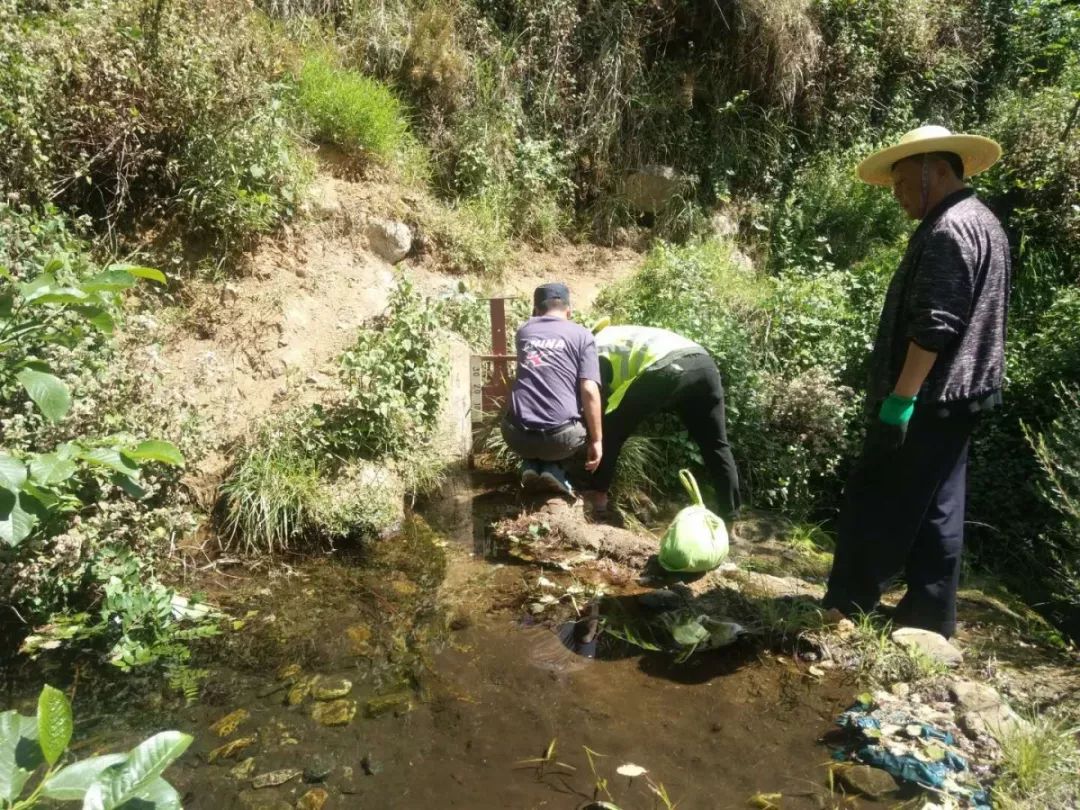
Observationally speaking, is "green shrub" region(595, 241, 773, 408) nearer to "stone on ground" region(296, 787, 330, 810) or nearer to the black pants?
the black pants

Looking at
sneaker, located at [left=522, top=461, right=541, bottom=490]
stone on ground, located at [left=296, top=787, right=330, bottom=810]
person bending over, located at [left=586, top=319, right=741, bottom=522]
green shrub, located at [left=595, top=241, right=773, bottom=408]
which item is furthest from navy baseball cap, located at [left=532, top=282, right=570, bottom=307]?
stone on ground, located at [left=296, top=787, right=330, bottom=810]

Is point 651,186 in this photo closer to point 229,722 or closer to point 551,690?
point 551,690

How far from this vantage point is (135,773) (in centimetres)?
97

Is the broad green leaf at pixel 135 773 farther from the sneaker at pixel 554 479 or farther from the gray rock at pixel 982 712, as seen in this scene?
the sneaker at pixel 554 479

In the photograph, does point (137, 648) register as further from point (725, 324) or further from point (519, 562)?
point (725, 324)

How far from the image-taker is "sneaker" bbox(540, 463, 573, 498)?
4.53 m

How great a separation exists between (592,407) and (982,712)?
2259mm

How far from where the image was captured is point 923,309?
2.95 m

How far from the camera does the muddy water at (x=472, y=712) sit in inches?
98.8

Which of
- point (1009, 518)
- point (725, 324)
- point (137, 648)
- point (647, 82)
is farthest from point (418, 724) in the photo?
point (647, 82)

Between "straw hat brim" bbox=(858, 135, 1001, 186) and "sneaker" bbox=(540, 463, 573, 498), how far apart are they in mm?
2224

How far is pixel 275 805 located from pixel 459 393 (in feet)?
11.2

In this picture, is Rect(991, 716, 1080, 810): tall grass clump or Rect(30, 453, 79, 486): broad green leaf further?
Rect(991, 716, 1080, 810): tall grass clump

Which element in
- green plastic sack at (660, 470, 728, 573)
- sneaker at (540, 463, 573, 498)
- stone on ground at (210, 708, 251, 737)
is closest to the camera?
stone on ground at (210, 708, 251, 737)
